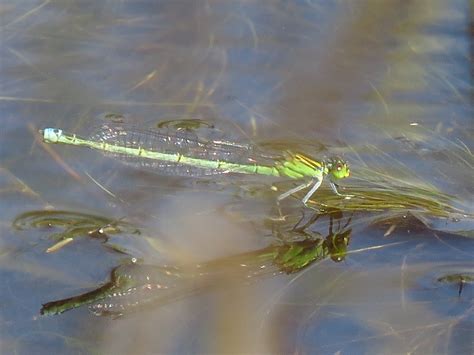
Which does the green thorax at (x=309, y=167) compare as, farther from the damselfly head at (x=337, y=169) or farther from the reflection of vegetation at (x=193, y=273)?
the reflection of vegetation at (x=193, y=273)

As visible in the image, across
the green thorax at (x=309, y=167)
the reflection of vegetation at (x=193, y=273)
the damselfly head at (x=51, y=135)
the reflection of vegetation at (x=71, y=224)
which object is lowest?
the reflection of vegetation at (x=193, y=273)

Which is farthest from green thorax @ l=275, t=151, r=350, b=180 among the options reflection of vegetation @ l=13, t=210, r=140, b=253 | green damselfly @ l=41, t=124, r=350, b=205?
reflection of vegetation @ l=13, t=210, r=140, b=253

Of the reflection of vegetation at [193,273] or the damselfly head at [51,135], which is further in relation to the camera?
the damselfly head at [51,135]

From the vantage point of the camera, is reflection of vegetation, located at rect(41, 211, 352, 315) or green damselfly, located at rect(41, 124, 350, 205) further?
green damselfly, located at rect(41, 124, 350, 205)

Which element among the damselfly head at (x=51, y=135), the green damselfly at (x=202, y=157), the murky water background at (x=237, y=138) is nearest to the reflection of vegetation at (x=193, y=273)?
the murky water background at (x=237, y=138)

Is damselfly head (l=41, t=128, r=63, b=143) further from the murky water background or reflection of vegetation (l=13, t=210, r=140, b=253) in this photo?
reflection of vegetation (l=13, t=210, r=140, b=253)

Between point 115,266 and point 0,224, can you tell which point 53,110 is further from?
point 115,266

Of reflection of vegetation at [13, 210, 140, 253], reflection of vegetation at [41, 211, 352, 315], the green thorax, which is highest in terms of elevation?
the green thorax

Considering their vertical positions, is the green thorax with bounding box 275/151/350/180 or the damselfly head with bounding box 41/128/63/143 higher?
the damselfly head with bounding box 41/128/63/143
